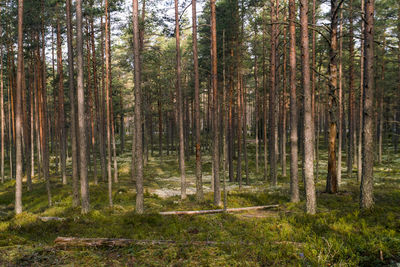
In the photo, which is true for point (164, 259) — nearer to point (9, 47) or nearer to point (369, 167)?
point (369, 167)

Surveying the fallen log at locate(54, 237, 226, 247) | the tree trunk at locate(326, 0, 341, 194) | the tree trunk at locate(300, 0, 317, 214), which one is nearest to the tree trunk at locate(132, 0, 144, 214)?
the fallen log at locate(54, 237, 226, 247)

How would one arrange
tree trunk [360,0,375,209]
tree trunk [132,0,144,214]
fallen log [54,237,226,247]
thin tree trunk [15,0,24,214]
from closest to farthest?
fallen log [54,237,226,247] < tree trunk [360,0,375,209] < tree trunk [132,0,144,214] < thin tree trunk [15,0,24,214]

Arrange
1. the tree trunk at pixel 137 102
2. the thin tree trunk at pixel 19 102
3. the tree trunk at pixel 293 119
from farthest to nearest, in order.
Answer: the thin tree trunk at pixel 19 102
the tree trunk at pixel 293 119
the tree trunk at pixel 137 102

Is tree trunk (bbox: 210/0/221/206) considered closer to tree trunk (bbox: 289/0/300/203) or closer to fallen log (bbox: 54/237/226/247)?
tree trunk (bbox: 289/0/300/203)

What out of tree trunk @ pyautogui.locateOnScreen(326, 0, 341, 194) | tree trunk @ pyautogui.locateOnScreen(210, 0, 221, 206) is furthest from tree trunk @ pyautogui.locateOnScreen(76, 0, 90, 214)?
tree trunk @ pyautogui.locateOnScreen(326, 0, 341, 194)

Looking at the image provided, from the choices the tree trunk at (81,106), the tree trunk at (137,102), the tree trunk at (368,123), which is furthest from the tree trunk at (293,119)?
the tree trunk at (81,106)

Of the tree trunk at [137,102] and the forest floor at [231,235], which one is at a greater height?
the tree trunk at [137,102]

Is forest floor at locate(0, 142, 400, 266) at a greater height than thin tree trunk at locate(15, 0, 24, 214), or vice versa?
thin tree trunk at locate(15, 0, 24, 214)

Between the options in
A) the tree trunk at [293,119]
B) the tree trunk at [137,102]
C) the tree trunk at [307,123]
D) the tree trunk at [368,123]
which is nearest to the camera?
the tree trunk at [368,123]

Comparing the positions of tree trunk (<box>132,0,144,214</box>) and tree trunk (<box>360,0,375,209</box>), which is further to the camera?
tree trunk (<box>132,0,144,214</box>)

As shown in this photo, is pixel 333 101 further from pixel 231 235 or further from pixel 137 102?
pixel 137 102

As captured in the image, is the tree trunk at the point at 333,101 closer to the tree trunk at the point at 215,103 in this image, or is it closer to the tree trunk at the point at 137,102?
the tree trunk at the point at 215,103

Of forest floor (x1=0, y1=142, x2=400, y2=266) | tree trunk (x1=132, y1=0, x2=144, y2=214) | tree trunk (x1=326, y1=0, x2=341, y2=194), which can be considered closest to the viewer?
forest floor (x1=0, y1=142, x2=400, y2=266)

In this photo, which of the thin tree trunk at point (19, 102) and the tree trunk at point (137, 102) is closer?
the tree trunk at point (137, 102)
